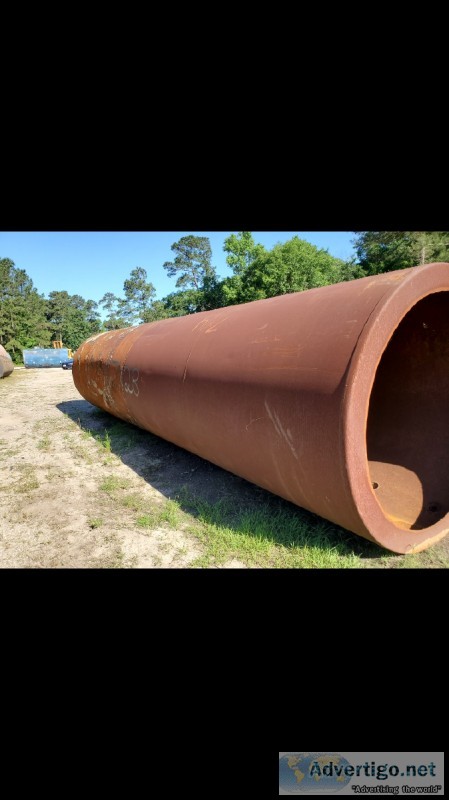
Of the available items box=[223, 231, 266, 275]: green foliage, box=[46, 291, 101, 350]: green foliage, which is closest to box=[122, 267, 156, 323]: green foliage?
box=[46, 291, 101, 350]: green foliage

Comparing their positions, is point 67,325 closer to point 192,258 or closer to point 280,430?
point 192,258

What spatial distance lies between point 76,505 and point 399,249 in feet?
82.1

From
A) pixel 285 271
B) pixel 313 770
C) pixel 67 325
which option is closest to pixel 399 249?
pixel 285 271

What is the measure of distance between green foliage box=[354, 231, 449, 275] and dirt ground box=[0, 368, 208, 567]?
65.2ft

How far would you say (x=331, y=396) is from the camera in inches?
69.9

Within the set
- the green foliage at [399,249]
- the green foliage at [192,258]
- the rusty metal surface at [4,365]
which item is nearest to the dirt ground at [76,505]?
the rusty metal surface at [4,365]

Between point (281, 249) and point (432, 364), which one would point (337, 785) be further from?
point (281, 249)

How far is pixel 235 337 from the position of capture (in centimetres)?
270

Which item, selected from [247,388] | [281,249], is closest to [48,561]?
[247,388]

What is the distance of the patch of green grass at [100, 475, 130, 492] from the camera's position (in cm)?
375

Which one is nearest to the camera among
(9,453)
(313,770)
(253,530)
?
(313,770)

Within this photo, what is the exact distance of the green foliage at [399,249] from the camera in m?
20.4

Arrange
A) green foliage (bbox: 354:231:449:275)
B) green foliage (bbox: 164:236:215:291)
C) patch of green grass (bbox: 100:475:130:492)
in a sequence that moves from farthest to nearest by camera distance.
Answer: green foliage (bbox: 164:236:215:291) → green foliage (bbox: 354:231:449:275) → patch of green grass (bbox: 100:475:130:492)

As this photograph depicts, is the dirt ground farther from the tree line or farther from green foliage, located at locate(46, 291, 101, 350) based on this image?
green foliage, located at locate(46, 291, 101, 350)
